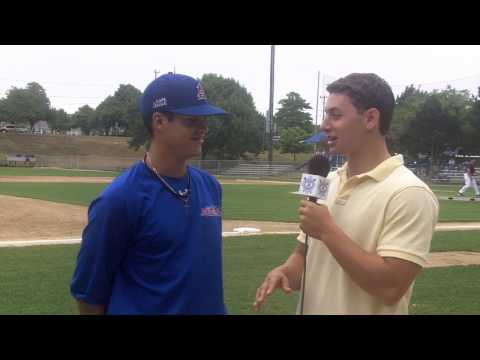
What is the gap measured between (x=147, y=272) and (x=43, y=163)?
5904cm

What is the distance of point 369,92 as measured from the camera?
222 cm

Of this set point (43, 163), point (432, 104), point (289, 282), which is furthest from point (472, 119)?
point (289, 282)

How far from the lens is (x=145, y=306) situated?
2283 millimetres

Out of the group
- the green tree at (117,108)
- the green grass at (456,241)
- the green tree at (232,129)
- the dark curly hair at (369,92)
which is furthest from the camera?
the green tree at (117,108)

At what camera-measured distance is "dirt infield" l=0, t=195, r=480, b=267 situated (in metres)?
10.8

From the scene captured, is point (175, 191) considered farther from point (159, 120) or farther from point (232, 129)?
point (232, 129)

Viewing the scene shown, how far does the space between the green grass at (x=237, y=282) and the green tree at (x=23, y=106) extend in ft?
290

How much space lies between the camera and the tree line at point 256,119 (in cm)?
5091

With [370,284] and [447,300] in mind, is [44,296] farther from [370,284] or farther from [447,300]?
[370,284]

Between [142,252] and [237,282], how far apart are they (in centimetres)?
554

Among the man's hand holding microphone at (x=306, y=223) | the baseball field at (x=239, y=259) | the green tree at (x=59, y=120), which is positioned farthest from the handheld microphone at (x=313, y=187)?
the green tree at (x=59, y=120)

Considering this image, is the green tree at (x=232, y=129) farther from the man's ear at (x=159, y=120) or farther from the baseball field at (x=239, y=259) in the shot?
the man's ear at (x=159, y=120)

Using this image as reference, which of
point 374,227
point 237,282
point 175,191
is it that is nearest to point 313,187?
point 374,227
